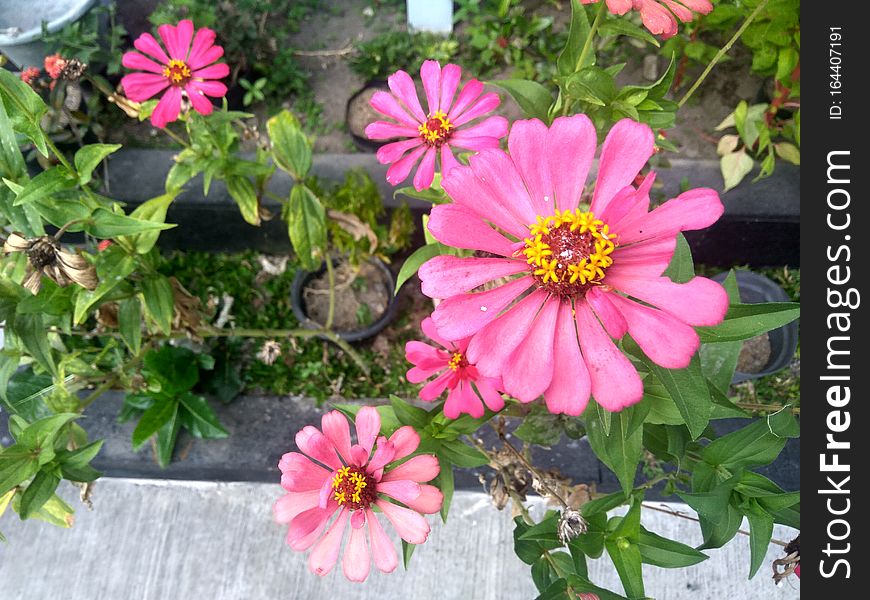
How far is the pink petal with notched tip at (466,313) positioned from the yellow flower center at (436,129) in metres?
0.48

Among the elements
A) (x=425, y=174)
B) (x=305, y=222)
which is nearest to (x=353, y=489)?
(x=425, y=174)

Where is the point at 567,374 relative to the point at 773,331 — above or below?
above

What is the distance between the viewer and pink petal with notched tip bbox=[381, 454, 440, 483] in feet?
3.05

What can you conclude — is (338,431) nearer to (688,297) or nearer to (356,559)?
(356,559)

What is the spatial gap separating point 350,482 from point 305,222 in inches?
26.9

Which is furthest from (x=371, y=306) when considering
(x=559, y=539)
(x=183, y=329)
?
(x=559, y=539)

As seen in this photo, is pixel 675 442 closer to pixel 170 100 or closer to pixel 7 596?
pixel 170 100

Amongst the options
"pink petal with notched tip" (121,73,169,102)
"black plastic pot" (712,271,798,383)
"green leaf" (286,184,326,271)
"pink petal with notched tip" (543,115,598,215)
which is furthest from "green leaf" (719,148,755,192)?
"pink petal with notched tip" (121,73,169,102)

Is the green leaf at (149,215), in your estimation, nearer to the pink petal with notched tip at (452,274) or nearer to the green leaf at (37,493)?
the green leaf at (37,493)

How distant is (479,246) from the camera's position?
0.76m

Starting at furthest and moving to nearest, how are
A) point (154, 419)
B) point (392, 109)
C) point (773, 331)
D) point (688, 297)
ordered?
point (773, 331) → point (154, 419) → point (392, 109) → point (688, 297)

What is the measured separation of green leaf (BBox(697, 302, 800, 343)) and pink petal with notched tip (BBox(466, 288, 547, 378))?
0.21 m

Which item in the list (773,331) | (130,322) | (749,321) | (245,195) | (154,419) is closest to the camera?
(749,321)

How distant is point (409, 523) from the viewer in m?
0.91
